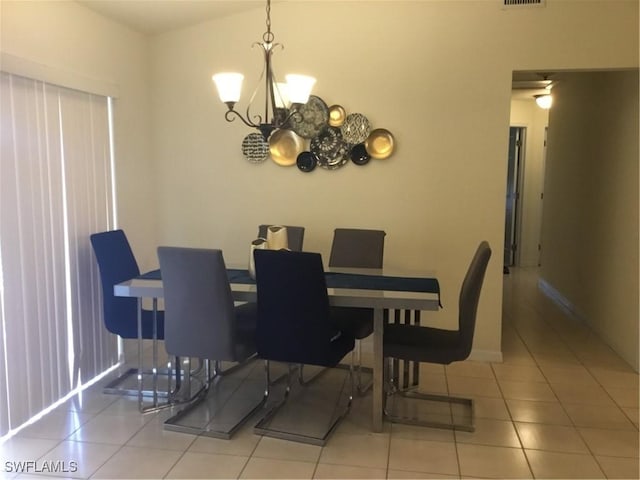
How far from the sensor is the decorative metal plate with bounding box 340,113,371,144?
4.10m

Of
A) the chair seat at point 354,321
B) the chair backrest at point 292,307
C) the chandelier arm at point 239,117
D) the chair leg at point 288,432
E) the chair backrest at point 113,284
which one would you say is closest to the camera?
the chair backrest at point 292,307

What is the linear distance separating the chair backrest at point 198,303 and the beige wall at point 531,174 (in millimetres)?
6318

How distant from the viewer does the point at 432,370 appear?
392 centimetres

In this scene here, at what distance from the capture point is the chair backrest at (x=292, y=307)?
2764 millimetres

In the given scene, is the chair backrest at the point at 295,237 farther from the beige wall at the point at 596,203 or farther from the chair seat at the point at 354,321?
the beige wall at the point at 596,203

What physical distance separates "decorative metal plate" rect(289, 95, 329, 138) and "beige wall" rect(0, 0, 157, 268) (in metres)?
1.19

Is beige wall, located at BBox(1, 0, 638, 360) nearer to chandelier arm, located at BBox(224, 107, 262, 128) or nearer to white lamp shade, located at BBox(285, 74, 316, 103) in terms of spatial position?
chandelier arm, located at BBox(224, 107, 262, 128)

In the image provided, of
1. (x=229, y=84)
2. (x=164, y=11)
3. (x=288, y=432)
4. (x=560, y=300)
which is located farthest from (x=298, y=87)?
(x=560, y=300)

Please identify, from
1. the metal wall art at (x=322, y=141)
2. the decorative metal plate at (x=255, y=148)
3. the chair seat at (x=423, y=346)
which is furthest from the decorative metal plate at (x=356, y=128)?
the chair seat at (x=423, y=346)

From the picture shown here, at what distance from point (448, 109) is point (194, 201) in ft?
6.77

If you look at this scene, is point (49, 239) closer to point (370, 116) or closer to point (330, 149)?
point (330, 149)

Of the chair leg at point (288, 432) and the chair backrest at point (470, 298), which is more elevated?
the chair backrest at point (470, 298)

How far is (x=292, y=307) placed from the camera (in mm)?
2836

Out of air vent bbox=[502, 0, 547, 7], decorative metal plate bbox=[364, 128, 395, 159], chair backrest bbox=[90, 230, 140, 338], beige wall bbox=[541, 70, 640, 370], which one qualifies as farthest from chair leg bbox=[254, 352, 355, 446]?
air vent bbox=[502, 0, 547, 7]
